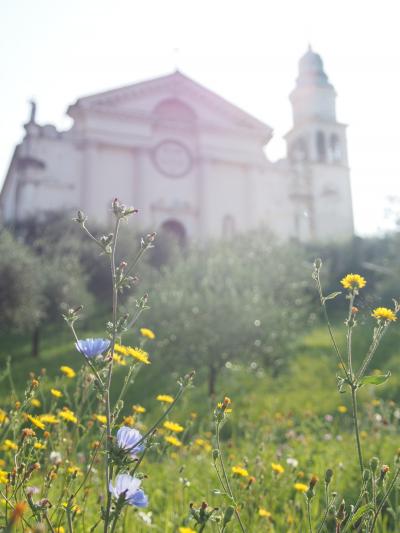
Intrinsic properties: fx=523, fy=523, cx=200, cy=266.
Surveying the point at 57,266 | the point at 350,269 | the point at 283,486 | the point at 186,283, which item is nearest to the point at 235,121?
the point at 350,269

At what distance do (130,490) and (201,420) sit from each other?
6.21m

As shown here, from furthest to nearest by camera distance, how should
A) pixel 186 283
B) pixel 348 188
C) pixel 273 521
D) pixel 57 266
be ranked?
pixel 348 188 < pixel 57 266 < pixel 186 283 < pixel 273 521

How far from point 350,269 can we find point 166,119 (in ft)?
49.5

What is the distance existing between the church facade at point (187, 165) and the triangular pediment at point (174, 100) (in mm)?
66

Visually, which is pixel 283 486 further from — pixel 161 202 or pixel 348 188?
pixel 348 188

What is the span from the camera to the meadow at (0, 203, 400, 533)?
176 centimetres

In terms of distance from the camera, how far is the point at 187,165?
112ft

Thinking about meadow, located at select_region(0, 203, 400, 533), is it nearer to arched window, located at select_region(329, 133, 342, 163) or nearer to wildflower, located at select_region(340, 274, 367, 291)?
wildflower, located at select_region(340, 274, 367, 291)

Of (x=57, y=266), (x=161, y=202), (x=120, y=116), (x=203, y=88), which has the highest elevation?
(x=203, y=88)

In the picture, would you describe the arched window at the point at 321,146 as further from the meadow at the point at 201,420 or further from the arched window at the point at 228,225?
the meadow at the point at 201,420

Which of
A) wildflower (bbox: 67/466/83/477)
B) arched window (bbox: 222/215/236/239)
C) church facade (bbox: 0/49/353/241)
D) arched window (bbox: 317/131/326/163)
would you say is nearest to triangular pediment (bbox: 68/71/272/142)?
church facade (bbox: 0/49/353/241)

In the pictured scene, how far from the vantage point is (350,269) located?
29.3 meters

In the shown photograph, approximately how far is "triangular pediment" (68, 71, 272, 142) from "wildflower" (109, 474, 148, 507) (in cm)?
3208

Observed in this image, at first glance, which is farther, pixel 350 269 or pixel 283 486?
pixel 350 269
